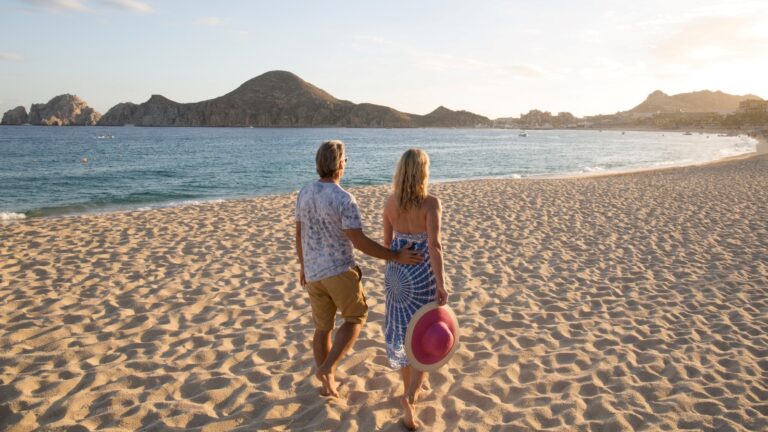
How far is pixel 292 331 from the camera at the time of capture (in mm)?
4477

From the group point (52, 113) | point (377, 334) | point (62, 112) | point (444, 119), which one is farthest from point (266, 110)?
point (377, 334)

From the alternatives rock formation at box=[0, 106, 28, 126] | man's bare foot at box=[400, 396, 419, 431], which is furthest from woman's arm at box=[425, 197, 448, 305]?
rock formation at box=[0, 106, 28, 126]

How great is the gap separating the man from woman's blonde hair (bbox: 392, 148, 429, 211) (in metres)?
0.29

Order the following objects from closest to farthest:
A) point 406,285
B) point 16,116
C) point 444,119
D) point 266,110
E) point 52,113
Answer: point 406,285
point 16,116
point 52,113
point 266,110
point 444,119

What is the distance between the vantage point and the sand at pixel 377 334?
3.19 meters

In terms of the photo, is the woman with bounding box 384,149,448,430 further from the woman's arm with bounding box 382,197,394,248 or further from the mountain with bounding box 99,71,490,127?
the mountain with bounding box 99,71,490,127

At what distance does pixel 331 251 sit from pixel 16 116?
183839 millimetres

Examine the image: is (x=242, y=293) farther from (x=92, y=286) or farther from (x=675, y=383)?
(x=675, y=383)

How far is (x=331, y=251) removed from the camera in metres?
2.87

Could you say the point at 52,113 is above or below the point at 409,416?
above

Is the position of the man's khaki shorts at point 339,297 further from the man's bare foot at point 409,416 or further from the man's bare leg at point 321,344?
the man's bare foot at point 409,416

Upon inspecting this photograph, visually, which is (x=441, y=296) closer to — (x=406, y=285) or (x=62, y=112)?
(x=406, y=285)

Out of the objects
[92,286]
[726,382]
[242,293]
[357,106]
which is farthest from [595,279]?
[357,106]

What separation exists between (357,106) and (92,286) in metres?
174
